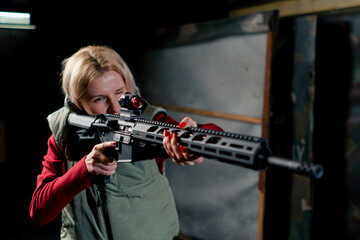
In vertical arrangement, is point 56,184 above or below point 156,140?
below

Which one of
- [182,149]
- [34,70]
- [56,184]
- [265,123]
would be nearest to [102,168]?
[56,184]

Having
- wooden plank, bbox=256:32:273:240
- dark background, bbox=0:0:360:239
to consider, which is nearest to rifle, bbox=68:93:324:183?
dark background, bbox=0:0:360:239

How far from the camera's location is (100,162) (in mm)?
976

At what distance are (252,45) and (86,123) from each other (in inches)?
46.3

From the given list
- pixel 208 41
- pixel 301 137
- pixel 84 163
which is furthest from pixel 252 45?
pixel 84 163

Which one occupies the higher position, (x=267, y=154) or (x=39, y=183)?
(x=267, y=154)

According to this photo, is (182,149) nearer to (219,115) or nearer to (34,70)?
(34,70)

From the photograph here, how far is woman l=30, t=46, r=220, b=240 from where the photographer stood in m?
1.01

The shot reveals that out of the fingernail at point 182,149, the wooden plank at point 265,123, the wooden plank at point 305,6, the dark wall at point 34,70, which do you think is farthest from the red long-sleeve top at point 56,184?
the wooden plank at point 305,6

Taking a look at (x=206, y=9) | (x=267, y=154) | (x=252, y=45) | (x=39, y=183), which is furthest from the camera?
(x=206, y=9)

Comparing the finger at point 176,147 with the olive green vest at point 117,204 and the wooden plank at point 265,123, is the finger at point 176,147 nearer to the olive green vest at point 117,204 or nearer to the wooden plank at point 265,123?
the olive green vest at point 117,204

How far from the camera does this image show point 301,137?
6.42ft

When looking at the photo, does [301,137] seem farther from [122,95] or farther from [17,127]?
[17,127]

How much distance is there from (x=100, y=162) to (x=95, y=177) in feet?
0.17
